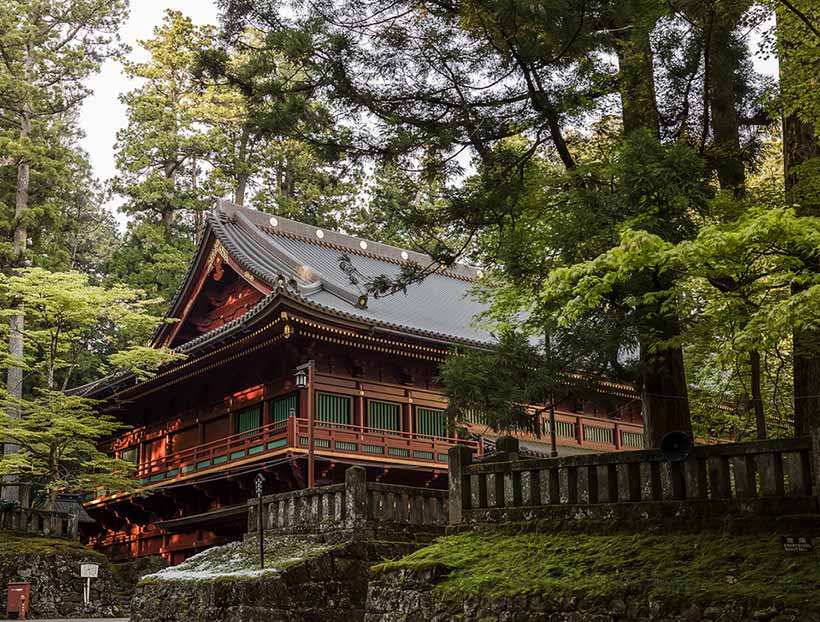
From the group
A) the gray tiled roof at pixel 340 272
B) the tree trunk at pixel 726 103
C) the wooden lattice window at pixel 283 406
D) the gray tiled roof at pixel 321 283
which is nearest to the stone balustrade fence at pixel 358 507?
the tree trunk at pixel 726 103

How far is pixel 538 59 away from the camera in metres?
12.0

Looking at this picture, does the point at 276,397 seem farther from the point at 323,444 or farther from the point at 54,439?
the point at 54,439

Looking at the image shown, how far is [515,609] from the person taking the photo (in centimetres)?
965

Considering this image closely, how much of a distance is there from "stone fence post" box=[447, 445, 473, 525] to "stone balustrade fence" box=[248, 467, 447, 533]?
8.44 feet

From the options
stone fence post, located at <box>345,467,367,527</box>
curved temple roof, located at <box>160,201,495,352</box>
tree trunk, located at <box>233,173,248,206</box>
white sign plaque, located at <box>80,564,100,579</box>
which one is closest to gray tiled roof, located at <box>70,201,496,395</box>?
curved temple roof, located at <box>160,201,495,352</box>

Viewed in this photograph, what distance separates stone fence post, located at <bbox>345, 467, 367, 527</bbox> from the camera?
14.2 meters

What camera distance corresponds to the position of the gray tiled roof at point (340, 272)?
83.4 ft

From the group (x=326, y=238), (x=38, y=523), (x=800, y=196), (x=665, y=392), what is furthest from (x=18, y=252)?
(x=800, y=196)

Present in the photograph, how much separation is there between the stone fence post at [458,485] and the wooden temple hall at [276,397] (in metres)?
9.16

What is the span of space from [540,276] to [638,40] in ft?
11.1

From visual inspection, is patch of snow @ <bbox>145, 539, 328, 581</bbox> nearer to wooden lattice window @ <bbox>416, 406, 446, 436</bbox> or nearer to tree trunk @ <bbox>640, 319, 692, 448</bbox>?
tree trunk @ <bbox>640, 319, 692, 448</bbox>

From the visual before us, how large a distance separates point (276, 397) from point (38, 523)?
6.63 meters

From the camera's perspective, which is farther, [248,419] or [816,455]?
[248,419]

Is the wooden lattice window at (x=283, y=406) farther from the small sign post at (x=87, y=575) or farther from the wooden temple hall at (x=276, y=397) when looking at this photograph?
the small sign post at (x=87, y=575)
